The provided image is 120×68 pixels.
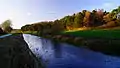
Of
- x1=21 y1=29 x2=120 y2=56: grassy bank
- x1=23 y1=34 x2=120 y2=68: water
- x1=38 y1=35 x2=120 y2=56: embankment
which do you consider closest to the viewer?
x1=23 y1=34 x2=120 y2=68: water

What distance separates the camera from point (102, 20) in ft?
465

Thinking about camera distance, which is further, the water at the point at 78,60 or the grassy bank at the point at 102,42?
the grassy bank at the point at 102,42

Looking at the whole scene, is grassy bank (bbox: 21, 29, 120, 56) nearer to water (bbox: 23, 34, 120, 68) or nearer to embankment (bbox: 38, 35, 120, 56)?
embankment (bbox: 38, 35, 120, 56)

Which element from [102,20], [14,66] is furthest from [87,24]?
[14,66]

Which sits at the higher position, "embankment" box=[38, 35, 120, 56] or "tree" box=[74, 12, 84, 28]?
"tree" box=[74, 12, 84, 28]

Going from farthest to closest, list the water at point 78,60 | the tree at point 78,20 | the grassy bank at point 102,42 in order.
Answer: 1. the tree at point 78,20
2. the grassy bank at point 102,42
3. the water at point 78,60

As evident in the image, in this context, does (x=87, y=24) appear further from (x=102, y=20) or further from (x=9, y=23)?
(x=9, y=23)

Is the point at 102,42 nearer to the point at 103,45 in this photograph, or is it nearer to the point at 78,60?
the point at 103,45

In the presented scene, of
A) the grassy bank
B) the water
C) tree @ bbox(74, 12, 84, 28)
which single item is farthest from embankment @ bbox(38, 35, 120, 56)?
tree @ bbox(74, 12, 84, 28)

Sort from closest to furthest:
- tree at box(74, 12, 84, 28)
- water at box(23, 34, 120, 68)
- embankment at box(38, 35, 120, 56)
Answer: water at box(23, 34, 120, 68), embankment at box(38, 35, 120, 56), tree at box(74, 12, 84, 28)

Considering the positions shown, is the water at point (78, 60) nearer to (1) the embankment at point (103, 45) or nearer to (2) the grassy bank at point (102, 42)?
(1) the embankment at point (103, 45)

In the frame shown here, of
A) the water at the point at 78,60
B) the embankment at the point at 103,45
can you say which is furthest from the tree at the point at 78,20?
the water at the point at 78,60

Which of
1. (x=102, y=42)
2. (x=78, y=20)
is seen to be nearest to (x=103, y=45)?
(x=102, y=42)

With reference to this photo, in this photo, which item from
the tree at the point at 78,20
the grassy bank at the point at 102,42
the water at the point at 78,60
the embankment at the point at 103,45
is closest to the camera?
the water at the point at 78,60
